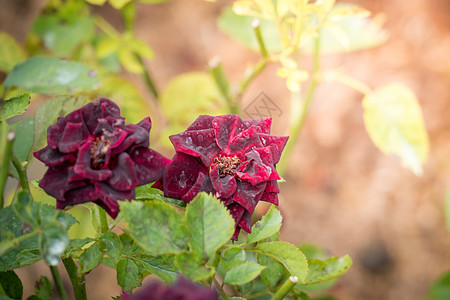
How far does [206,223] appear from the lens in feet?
1.34

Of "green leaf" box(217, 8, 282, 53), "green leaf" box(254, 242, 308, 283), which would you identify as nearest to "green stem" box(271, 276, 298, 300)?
"green leaf" box(254, 242, 308, 283)

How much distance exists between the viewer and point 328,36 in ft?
3.07

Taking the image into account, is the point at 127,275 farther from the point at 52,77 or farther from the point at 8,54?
the point at 8,54

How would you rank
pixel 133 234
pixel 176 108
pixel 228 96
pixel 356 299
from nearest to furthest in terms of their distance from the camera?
pixel 133 234, pixel 228 96, pixel 176 108, pixel 356 299

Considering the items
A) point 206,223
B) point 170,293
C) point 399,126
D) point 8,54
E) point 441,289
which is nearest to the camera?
point 170,293

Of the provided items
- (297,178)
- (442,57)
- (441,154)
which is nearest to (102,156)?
(297,178)

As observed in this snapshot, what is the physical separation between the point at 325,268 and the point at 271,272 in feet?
0.23

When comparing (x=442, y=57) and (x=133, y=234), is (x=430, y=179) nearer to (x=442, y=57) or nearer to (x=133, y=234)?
(x=442, y=57)

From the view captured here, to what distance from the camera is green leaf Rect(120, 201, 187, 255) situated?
0.38 m

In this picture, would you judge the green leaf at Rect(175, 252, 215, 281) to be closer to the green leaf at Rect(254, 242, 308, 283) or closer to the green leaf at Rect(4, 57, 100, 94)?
the green leaf at Rect(254, 242, 308, 283)

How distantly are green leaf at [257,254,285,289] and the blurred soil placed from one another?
2.60 ft

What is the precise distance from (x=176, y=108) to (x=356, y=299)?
2.86ft

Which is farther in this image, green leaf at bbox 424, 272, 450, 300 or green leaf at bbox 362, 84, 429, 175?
green leaf at bbox 424, 272, 450, 300

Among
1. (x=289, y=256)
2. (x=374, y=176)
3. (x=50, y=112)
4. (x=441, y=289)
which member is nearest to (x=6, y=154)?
(x=50, y=112)
